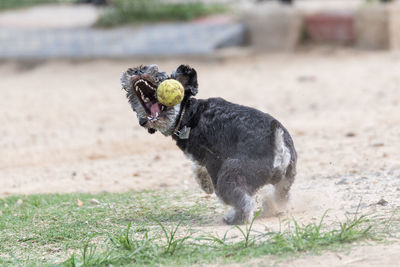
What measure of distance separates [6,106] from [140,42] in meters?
4.05

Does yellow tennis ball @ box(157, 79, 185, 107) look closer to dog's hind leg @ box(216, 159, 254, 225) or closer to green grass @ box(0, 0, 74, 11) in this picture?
dog's hind leg @ box(216, 159, 254, 225)

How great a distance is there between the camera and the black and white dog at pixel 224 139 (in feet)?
17.3

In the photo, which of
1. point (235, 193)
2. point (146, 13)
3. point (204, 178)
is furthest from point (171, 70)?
point (235, 193)

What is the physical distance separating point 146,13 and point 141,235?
12.4 meters

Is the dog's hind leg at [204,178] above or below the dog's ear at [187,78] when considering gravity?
below

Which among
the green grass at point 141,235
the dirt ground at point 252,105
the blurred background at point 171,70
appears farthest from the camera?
the blurred background at point 171,70

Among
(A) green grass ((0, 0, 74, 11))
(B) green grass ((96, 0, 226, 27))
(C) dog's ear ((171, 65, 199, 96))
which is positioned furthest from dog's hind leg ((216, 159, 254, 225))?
(A) green grass ((0, 0, 74, 11))

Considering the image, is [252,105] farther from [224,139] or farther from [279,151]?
[279,151]

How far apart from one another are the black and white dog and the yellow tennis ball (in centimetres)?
13

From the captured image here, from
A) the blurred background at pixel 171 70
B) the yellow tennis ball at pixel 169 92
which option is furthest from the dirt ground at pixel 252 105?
the yellow tennis ball at pixel 169 92

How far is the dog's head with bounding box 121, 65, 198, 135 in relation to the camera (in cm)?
562

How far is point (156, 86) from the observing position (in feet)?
18.6

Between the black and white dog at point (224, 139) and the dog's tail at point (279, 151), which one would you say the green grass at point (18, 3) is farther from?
the dog's tail at point (279, 151)

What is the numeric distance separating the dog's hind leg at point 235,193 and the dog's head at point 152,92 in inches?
25.6
